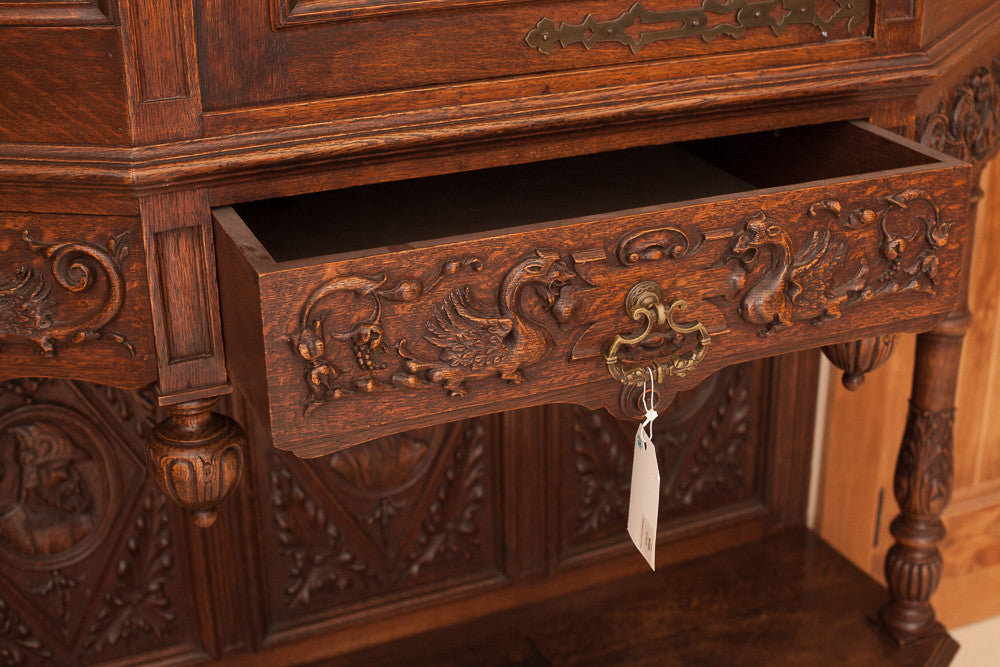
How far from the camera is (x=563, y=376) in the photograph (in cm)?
82

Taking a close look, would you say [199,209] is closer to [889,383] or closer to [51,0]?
[51,0]

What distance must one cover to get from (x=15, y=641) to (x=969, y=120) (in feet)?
3.65

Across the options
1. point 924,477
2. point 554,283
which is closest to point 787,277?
point 554,283

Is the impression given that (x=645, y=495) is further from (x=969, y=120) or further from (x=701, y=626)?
(x=701, y=626)

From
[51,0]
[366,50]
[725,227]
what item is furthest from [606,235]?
[51,0]

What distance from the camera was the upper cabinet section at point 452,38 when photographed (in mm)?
745

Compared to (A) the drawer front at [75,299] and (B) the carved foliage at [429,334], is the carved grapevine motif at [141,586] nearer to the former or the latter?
(A) the drawer front at [75,299]

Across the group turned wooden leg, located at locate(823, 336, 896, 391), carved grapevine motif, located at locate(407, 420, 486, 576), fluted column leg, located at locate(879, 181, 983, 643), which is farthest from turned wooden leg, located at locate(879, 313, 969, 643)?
carved grapevine motif, located at locate(407, 420, 486, 576)

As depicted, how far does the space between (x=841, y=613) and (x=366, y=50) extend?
101 cm

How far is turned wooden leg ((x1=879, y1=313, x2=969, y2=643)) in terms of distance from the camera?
1304 millimetres

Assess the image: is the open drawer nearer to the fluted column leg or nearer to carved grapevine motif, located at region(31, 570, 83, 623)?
the fluted column leg

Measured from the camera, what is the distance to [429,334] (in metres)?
0.75

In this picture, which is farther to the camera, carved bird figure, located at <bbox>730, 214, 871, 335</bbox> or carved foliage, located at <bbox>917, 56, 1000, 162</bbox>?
carved foliage, located at <bbox>917, 56, 1000, 162</bbox>

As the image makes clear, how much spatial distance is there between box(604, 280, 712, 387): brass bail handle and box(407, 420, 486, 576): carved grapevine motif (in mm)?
579
